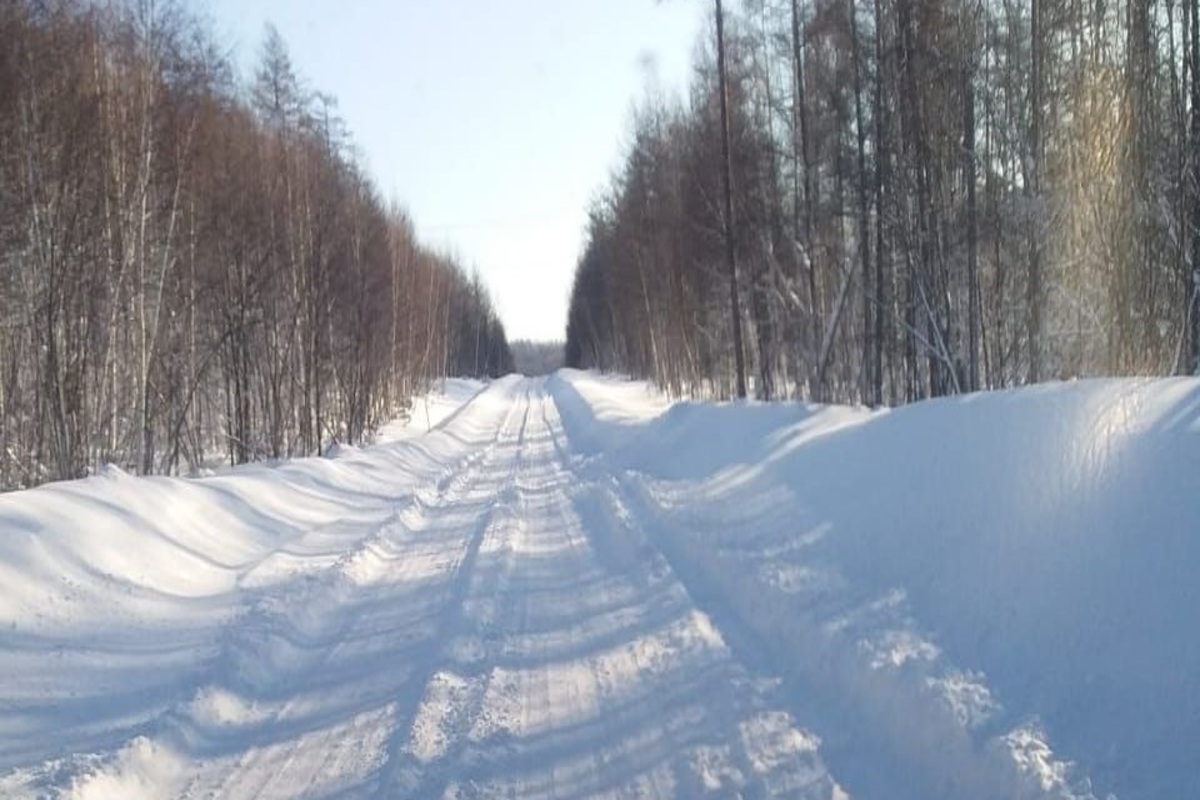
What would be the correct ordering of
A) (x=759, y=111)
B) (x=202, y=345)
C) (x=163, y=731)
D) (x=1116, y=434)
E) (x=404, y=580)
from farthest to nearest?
(x=759, y=111) → (x=202, y=345) → (x=404, y=580) → (x=1116, y=434) → (x=163, y=731)

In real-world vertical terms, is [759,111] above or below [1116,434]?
above

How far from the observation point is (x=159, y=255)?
19.2 meters

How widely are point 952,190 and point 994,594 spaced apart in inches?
542

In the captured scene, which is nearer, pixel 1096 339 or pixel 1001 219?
pixel 1096 339

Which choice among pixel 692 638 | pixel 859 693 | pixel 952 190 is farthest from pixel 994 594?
pixel 952 190

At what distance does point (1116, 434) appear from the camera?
20.5 feet

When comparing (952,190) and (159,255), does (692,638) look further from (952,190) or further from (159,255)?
(159,255)

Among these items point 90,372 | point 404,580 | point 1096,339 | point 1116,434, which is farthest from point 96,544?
point 1096,339

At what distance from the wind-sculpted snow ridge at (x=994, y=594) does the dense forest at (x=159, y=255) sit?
11400mm

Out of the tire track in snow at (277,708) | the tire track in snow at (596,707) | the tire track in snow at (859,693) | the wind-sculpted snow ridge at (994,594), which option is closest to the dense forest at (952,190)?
the wind-sculpted snow ridge at (994,594)

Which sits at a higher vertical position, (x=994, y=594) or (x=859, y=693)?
(x=994, y=594)

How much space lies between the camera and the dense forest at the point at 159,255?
15.2 m

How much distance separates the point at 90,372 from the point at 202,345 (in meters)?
6.58

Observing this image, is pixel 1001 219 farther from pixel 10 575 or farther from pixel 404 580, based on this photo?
pixel 10 575
